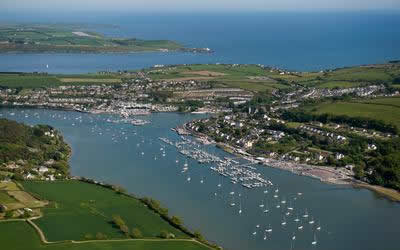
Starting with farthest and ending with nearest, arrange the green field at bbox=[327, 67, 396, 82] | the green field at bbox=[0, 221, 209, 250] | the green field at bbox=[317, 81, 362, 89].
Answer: the green field at bbox=[327, 67, 396, 82], the green field at bbox=[317, 81, 362, 89], the green field at bbox=[0, 221, 209, 250]

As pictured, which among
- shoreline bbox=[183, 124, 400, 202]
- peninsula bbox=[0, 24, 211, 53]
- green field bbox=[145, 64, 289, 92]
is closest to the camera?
shoreline bbox=[183, 124, 400, 202]

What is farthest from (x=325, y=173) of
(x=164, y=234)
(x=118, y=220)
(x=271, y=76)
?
(x=271, y=76)

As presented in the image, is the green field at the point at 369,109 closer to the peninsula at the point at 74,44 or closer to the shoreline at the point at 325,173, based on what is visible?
the shoreline at the point at 325,173

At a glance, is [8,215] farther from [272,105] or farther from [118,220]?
[272,105]

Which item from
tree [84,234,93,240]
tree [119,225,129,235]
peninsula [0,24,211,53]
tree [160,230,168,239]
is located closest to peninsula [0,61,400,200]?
tree [160,230,168,239]

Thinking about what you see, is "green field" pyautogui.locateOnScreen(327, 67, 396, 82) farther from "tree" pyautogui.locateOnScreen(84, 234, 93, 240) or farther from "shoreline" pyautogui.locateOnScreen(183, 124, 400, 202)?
"tree" pyautogui.locateOnScreen(84, 234, 93, 240)

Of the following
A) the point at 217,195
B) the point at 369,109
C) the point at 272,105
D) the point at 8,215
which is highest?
the point at 369,109
